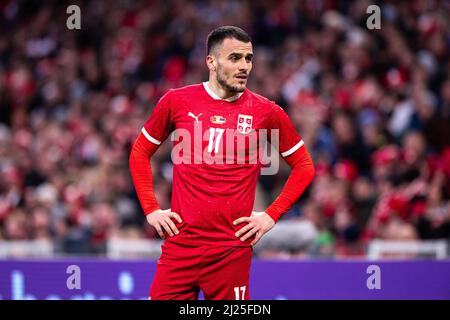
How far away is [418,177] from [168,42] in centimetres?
552

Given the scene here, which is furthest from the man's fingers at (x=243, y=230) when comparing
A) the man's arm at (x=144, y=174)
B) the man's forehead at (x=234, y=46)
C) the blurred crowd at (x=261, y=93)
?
the blurred crowd at (x=261, y=93)

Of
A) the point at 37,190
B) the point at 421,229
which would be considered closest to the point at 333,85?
the point at 421,229

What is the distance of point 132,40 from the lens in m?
13.8

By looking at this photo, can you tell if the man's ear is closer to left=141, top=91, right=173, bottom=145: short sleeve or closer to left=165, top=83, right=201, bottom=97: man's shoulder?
left=165, top=83, right=201, bottom=97: man's shoulder

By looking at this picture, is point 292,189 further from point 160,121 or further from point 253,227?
point 160,121

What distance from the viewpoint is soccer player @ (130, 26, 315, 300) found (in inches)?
195

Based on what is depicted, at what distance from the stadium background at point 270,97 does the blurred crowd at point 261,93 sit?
0.06ft

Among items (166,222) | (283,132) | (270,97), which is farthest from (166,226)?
(270,97)

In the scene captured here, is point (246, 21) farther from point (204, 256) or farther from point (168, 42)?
point (204, 256)

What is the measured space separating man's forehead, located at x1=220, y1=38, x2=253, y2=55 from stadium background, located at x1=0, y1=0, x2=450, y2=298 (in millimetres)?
3011

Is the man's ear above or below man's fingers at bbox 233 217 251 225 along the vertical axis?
above

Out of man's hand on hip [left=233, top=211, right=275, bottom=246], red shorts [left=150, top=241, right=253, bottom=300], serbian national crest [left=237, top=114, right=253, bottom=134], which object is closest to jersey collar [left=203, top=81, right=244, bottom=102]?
serbian national crest [left=237, top=114, right=253, bottom=134]

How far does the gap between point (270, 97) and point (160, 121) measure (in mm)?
6107

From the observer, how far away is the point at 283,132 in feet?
16.8
